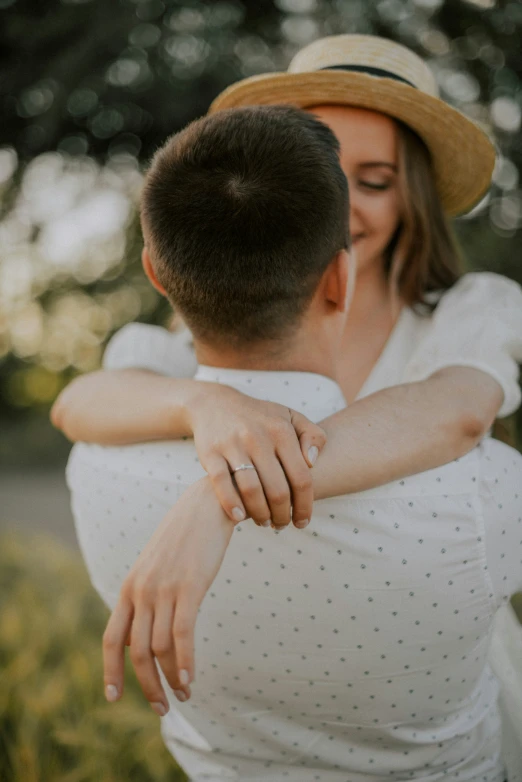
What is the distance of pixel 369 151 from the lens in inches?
82.5

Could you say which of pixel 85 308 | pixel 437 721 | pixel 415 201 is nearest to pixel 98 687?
pixel 85 308

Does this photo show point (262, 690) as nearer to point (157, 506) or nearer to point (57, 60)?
point (157, 506)

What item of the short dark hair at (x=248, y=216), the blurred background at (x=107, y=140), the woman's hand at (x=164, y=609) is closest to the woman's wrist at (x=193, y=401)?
the short dark hair at (x=248, y=216)

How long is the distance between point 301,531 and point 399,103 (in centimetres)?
140

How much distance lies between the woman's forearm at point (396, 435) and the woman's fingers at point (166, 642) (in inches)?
11.9

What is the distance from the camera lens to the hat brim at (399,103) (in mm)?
2008

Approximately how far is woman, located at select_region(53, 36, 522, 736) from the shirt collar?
0.19ft

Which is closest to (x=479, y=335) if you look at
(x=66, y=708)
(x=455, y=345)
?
(x=455, y=345)

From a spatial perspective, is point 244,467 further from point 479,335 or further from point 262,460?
point 479,335

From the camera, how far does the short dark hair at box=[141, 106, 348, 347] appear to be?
1.12 m

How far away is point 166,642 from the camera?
91 cm

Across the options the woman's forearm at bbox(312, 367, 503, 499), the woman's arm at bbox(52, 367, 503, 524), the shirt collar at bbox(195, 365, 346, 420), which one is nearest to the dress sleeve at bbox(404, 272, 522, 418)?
the woman's arm at bbox(52, 367, 503, 524)

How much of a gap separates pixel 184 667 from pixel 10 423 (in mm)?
10853

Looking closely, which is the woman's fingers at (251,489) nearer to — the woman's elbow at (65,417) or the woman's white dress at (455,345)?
the woman's elbow at (65,417)
